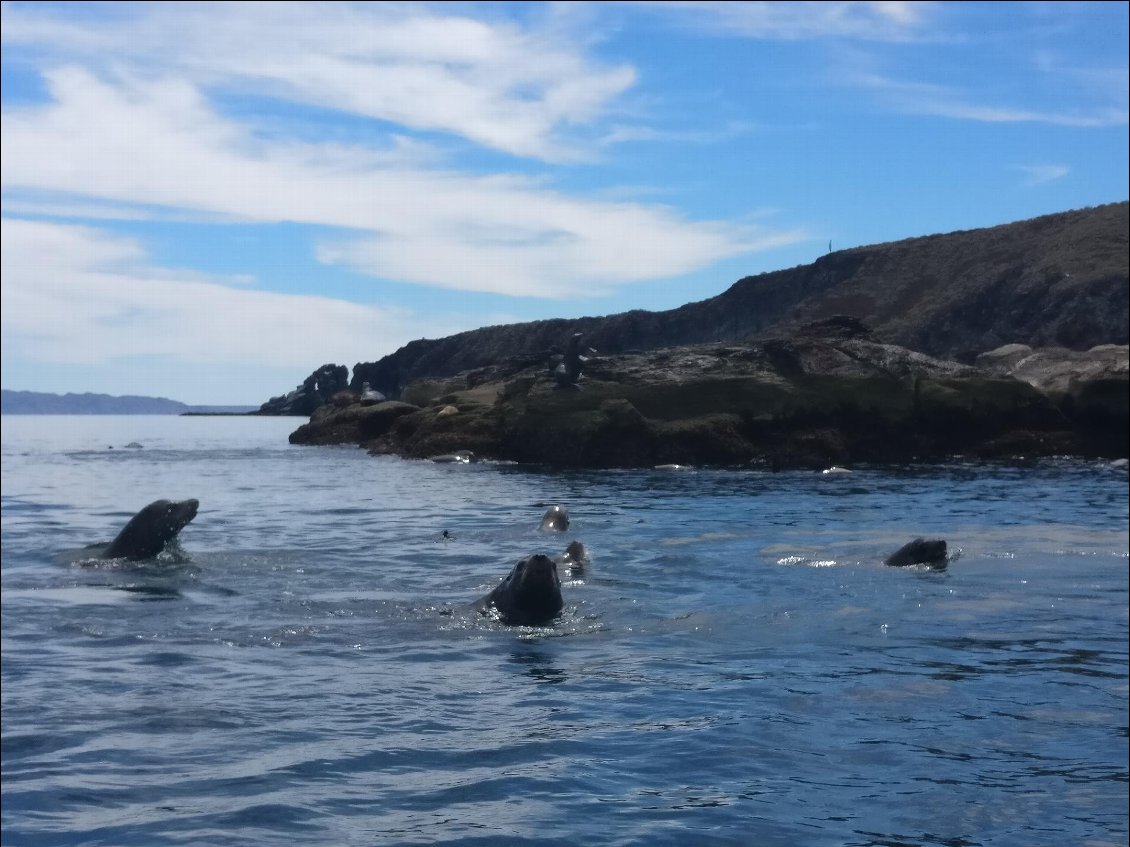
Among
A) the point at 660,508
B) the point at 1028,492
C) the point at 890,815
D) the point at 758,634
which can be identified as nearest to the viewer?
the point at 890,815

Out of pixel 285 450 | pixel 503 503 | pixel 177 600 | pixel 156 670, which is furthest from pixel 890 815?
pixel 285 450

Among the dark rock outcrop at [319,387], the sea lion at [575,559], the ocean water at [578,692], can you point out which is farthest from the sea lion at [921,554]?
the dark rock outcrop at [319,387]

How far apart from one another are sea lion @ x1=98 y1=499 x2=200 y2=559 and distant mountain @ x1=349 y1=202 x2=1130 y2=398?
61918mm

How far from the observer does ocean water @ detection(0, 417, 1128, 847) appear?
660 centimetres

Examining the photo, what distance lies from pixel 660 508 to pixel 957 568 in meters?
8.54

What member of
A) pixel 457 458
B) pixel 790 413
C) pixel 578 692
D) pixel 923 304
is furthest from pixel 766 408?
pixel 923 304

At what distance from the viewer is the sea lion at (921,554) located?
16062mm

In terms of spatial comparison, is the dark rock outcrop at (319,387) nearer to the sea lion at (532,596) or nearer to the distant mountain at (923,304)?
the distant mountain at (923,304)

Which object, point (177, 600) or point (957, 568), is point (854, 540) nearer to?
point (957, 568)

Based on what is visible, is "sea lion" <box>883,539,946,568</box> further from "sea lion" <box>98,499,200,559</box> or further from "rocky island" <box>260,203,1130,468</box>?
"rocky island" <box>260,203,1130,468</box>

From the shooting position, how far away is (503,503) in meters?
25.1

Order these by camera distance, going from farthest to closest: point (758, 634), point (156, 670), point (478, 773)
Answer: point (758, 634), point (156, 670), point (478, 773)

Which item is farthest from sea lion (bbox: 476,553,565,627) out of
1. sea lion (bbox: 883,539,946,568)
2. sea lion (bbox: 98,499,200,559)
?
sea lion (bbox: 98,499,200,559)

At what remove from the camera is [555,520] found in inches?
801
